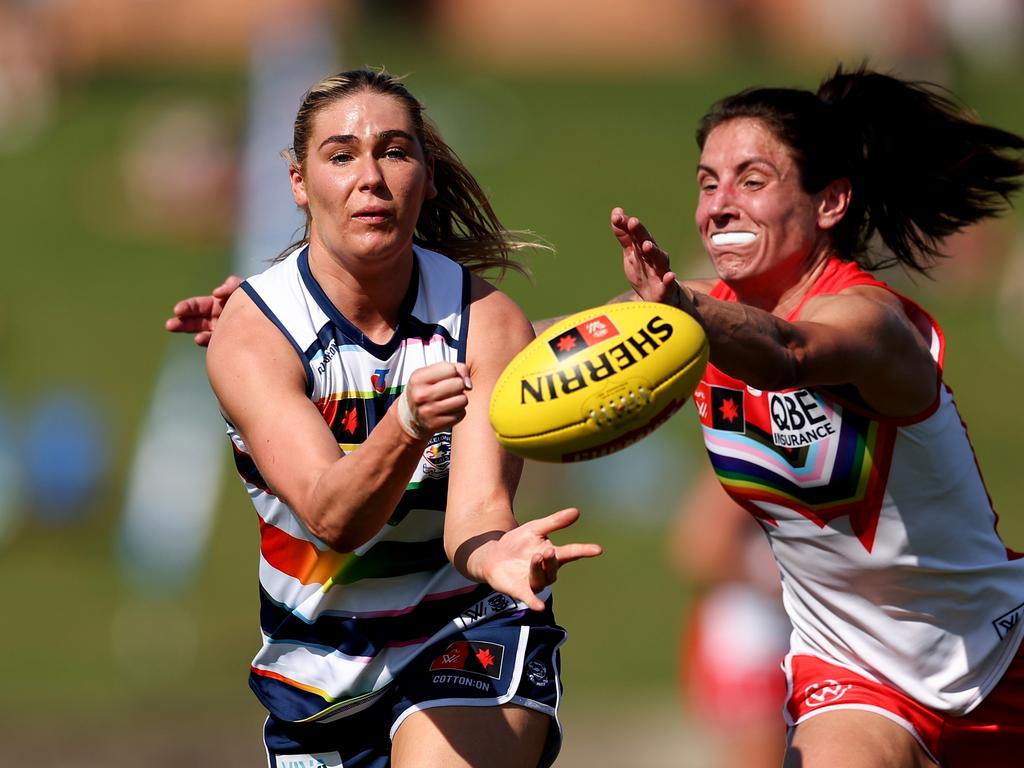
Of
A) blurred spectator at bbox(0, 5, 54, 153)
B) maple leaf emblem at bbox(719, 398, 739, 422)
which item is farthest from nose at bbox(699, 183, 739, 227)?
blurred spectator at bbox(0, 5, 54, 153)

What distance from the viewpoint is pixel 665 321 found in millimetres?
3908

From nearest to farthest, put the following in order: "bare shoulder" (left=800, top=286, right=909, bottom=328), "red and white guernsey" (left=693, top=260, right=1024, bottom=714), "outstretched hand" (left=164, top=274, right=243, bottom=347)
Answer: "bare shoulder" (left=800, top=286, right=909, bottom=328)
"red and white guernsey" (left=693, top=260, right=1024, bottom=714)
"outstretched hand" (left=164, top=274, right=243, bottom=347)

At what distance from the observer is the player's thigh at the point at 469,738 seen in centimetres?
429

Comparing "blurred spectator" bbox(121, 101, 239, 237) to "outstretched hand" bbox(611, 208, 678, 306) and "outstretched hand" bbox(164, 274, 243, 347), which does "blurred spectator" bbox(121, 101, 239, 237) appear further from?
"outstretched hand" bbox(611, 208, 678, 306)

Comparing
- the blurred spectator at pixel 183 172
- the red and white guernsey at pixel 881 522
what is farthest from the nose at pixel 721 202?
the blurred spectator at pixel 183 172

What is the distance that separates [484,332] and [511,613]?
81 cm

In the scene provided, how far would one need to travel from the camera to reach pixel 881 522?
466cm

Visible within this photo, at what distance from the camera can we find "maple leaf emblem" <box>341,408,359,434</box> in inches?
173

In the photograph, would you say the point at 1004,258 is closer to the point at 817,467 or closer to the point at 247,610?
the point at 247,610


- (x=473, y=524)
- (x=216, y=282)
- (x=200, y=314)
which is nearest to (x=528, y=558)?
(x=473, y=524)

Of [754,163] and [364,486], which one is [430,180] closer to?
[754,163]

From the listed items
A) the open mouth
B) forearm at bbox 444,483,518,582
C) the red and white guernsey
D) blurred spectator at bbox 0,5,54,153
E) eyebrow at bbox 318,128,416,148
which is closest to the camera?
forearm at bbox 444,483,518,582

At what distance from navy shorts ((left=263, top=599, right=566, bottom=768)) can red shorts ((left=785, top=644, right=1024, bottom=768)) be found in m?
0.81

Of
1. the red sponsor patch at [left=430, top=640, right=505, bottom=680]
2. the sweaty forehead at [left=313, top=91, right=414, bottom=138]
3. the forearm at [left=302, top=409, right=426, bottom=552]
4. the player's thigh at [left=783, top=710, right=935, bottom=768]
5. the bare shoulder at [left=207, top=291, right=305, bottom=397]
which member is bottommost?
the player's thigh at [left=783, top=710, right=935, bottom=768]
